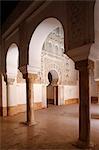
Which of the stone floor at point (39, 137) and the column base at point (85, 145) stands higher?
the column base at point (85, 145)

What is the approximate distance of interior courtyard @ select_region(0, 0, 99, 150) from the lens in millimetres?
3742

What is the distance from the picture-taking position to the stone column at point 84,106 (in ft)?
12.4

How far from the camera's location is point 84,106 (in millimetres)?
3842

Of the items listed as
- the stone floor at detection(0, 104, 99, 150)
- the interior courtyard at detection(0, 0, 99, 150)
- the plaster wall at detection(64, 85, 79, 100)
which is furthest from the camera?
the plaster wall at detection(64, 85, 79, 100)

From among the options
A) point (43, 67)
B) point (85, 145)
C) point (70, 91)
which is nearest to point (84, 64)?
point (85, 145)

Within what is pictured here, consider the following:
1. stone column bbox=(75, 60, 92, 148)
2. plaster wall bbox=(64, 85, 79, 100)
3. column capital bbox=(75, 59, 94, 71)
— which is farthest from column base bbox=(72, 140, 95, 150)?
plaster wall bbox=(64, 85, 79, 100)

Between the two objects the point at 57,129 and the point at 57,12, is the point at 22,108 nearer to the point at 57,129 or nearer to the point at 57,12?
the point at 57,129

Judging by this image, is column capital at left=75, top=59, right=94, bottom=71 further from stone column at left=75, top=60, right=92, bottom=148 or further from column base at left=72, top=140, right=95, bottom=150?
column base at left=72, top=140, right=95, bottom=150

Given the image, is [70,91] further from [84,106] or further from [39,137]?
[84,106]

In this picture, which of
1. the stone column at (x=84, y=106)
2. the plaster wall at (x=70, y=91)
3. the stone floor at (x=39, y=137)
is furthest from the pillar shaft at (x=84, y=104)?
the plaster wall at (x=70, y=91)

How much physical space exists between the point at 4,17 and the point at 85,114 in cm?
566

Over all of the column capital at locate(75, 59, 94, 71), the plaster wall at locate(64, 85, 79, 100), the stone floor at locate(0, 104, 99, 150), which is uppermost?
the column capital at locate(75, 59, 94, 71)

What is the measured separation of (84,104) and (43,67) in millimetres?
7345

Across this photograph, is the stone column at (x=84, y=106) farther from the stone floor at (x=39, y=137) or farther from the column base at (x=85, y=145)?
the stone floor at (x=39, y=137)
